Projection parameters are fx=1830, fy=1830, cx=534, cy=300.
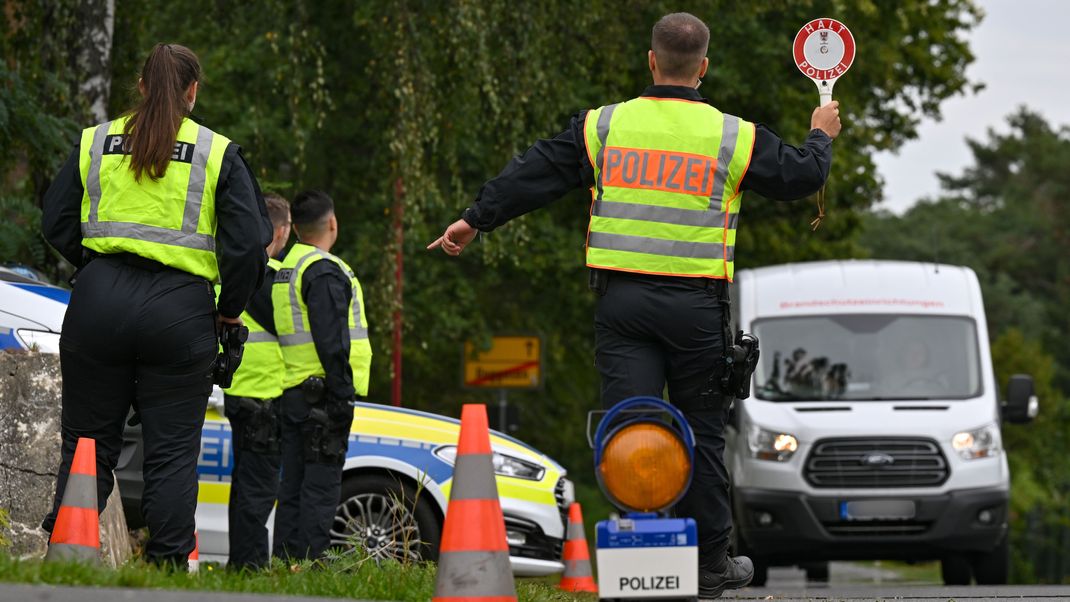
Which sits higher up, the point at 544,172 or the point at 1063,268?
the point at 1063,268

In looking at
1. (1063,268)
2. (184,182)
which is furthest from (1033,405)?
(1063,268)

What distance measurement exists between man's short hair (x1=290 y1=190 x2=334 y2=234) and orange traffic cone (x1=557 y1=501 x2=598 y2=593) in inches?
118

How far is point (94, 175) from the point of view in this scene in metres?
6.33

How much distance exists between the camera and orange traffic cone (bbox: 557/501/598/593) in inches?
444

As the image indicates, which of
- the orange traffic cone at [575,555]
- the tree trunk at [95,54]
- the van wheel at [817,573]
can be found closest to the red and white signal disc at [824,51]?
the orange traffic cone at [575,555]

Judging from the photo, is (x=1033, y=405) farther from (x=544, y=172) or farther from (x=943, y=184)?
(x=943, y=184)

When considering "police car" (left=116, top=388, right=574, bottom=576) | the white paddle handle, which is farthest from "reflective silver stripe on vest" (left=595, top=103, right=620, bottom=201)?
"police car" (left=116, top=388, right=574, bottom=576)

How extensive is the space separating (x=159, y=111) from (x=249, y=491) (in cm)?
323

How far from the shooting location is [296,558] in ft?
29.1

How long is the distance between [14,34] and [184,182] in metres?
6.63

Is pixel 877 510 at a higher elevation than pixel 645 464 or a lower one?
lower

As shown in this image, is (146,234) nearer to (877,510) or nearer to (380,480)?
(380,480)

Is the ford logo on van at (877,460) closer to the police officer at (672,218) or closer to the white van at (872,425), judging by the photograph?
the white van at (872,425)

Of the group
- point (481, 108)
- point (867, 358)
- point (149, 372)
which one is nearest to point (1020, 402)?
point (867, 358)
